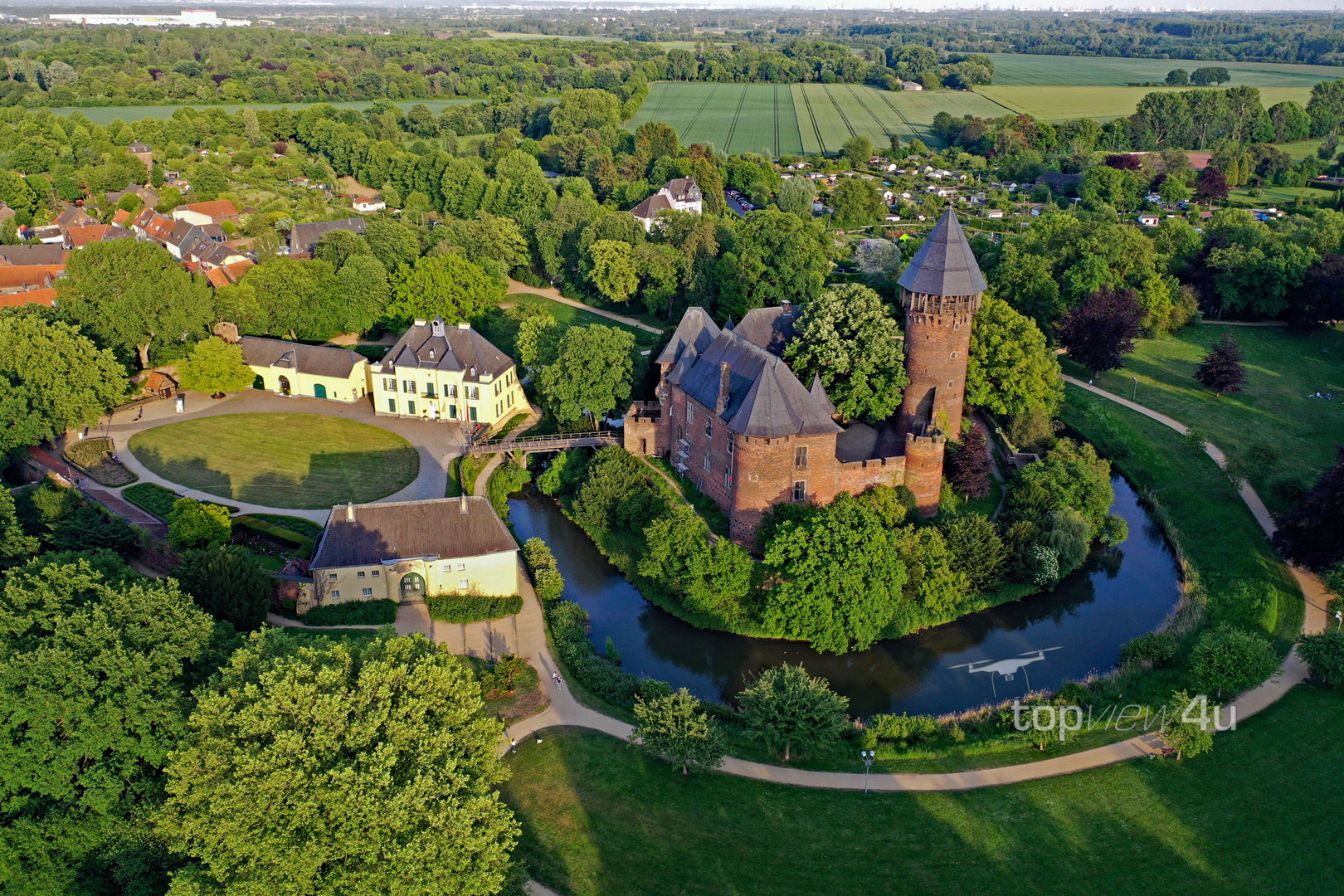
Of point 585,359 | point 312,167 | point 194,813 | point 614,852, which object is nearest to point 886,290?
point 585,359

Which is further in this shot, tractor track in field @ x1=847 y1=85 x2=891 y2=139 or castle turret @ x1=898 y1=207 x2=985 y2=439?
tractor track in field @ x1=847 y1=85 x2=891 y2=139

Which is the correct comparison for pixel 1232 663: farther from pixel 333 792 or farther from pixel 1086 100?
pixel 1086 100

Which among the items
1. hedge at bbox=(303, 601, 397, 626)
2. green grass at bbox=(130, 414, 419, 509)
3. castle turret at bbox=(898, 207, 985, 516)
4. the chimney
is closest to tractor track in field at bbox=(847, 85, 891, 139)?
castle turret at bbox=(898, 207, 985, 516)

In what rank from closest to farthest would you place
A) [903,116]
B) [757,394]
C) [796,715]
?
1. [796,715]
2. [757,394]
3. [903,116]

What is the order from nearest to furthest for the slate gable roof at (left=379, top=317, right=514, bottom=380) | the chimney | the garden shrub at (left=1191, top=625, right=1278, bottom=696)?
the garden shrub at (left=1191, top=625, right=1278, bottom=696) < the chimney < the slate gable roof at (left=379, top=317, right=514, bottom=380)

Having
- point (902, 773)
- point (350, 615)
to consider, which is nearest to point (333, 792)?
point (350, 615)

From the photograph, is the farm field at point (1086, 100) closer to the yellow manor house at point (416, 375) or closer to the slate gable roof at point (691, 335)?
the slate gable roof at point (691, 335)

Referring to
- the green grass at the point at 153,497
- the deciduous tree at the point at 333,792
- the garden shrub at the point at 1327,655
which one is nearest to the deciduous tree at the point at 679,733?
the deciduous tree at the point at 333,792

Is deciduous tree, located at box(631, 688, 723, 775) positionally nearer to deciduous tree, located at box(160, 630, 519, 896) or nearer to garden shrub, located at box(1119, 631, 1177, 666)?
deciduous tree, located at box(160, 630, 519, 896)
